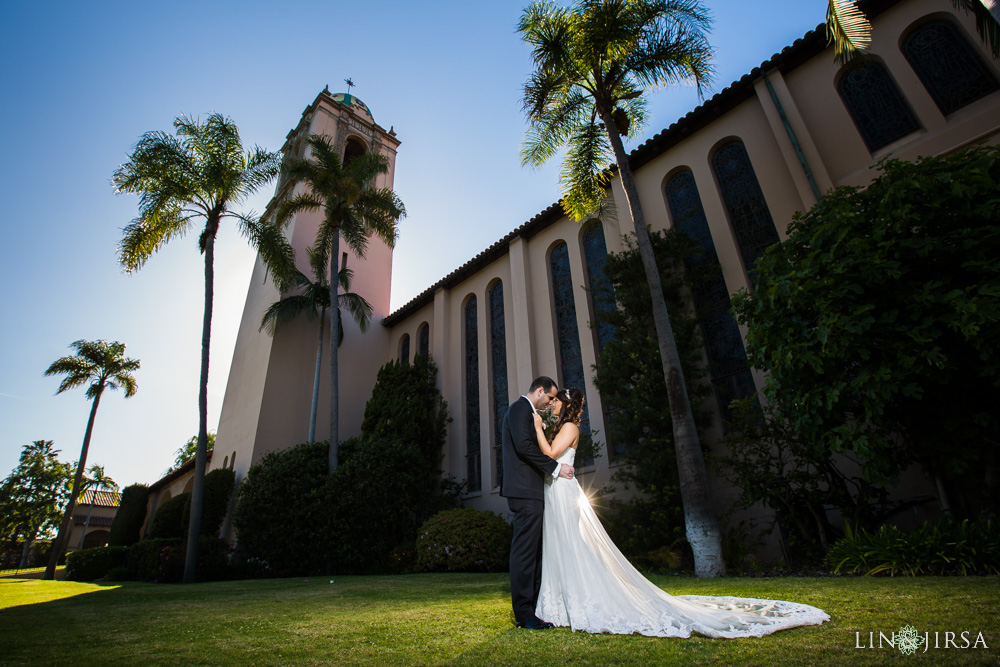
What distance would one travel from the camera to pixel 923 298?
523cm

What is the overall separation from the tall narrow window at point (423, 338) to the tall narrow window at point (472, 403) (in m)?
2.53

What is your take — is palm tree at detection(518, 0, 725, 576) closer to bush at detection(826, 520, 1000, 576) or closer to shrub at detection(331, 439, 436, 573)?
bush at detection(826, 520, 1000, 576)

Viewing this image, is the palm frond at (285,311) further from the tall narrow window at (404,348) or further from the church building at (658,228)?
the tall narrow window at (404,348)

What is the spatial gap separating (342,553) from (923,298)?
13.2 m

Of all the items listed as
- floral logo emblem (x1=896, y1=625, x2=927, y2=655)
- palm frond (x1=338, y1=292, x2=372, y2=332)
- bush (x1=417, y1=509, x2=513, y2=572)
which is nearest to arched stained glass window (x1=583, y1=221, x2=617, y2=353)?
bush (x1=417, y1=509, x2=513, y2=572)

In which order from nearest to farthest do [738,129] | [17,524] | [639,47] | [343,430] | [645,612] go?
1. [645,612]
2. [639,47]
3. [738,129]
4. [343,430]
5. [17,524]

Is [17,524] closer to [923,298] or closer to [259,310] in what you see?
[259,310]

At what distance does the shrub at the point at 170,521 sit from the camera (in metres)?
15.8

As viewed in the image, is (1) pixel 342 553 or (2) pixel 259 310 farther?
(2) pixel 259 310

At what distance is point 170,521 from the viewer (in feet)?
52.4

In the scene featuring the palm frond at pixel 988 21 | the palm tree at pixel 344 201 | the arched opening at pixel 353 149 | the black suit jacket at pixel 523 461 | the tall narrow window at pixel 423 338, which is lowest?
the black suit jacket at pixel 523 461

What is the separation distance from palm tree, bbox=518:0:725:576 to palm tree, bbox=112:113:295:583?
9063mm

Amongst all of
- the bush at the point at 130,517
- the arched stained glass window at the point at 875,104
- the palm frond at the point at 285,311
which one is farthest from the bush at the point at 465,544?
the bush at the point at 130,517

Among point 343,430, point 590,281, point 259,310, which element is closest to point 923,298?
point 590,281
